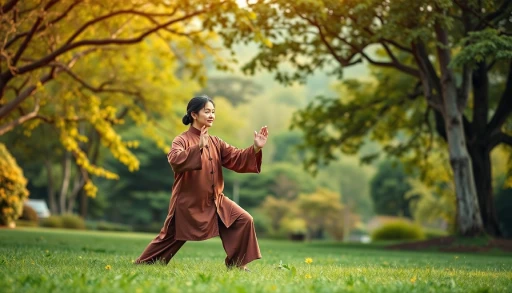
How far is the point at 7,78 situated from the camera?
16594mm

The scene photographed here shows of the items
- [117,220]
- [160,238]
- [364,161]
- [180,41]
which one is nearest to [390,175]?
[117,220]

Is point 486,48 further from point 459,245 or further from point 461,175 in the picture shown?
point 459,245

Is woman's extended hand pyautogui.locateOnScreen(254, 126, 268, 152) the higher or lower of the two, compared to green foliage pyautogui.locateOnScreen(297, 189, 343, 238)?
higher

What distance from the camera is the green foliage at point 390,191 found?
61.3 meters

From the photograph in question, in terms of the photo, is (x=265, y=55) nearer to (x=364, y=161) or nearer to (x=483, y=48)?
(x=483, y=48)

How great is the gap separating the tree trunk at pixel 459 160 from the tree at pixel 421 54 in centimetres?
3

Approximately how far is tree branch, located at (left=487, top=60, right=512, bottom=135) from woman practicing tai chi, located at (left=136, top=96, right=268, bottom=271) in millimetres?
16256

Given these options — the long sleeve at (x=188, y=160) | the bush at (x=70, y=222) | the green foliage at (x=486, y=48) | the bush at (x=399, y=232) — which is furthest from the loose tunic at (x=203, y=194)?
the bush at (x=70, y=222)

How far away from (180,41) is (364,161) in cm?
1024

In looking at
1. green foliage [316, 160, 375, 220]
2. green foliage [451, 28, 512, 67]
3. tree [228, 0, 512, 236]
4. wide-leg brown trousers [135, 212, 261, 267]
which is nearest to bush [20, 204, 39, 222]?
tree [228, 0, 512, 236]

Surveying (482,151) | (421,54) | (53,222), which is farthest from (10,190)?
(482,151)

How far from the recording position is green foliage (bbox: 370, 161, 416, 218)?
61328 millimetres

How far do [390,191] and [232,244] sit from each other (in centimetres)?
5581

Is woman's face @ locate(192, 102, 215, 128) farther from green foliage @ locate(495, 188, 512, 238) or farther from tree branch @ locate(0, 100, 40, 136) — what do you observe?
green foliage @ locate(495, 188, 512, 238)
